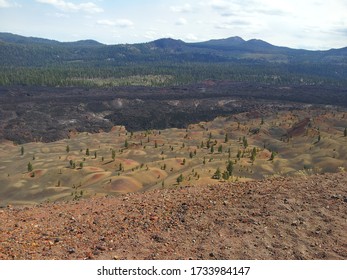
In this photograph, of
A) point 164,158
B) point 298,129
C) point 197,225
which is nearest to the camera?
point 197,225

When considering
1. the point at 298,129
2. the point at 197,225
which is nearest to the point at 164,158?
the point at 298,129

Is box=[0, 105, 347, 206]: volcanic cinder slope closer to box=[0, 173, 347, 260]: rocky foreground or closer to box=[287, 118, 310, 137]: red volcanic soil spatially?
box=[287, 118, 310, 137]: red volcanic soil

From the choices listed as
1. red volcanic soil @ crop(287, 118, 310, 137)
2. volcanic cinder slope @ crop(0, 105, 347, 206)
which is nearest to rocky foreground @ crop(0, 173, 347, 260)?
volcanic cinder slope @ crop(0, 105, 347, 206)

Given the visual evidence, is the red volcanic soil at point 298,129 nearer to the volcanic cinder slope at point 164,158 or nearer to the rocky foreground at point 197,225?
the volcanic cinder slope at point 164,158

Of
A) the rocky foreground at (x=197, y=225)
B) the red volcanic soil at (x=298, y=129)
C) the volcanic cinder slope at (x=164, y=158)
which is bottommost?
the volcanic cinder slope at (x=164, y=158)

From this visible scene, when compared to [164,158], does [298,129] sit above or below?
above

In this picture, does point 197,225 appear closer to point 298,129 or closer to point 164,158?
point 164,158

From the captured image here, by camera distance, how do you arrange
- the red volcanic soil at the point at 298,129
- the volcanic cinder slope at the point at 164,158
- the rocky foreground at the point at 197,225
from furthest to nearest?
the red volcanic soil at the point at 298,129, the volcanic cinder slope at the point at 164,158, the rocky foreground at the point at 197,225

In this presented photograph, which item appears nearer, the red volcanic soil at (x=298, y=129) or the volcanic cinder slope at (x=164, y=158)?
the volcanic cinder slope at (x=164, y=158)

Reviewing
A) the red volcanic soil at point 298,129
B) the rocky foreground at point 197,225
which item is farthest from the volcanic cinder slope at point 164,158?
the rocky foreground at point 197,225
